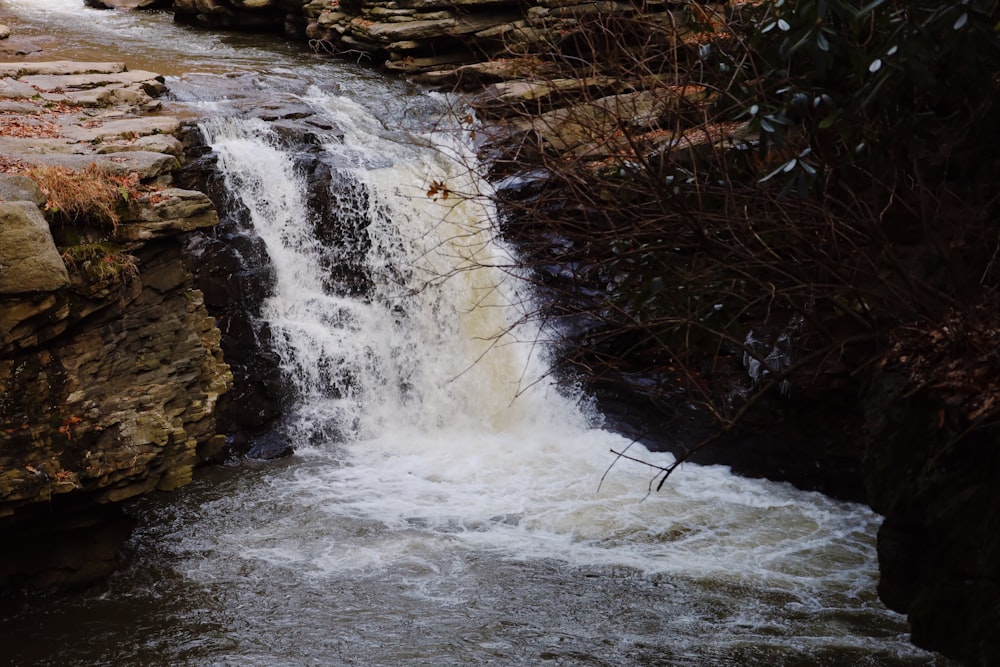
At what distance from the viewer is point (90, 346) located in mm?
7270

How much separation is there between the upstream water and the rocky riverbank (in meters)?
0.81

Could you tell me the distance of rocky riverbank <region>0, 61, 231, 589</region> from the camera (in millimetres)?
6680

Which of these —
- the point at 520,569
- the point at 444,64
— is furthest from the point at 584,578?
the point at 444,64

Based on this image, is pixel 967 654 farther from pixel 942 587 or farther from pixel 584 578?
pixel 584 578

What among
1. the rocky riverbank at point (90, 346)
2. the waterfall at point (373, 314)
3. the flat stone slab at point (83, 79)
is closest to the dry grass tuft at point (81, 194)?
the rocky riverbank at point (90, 346)

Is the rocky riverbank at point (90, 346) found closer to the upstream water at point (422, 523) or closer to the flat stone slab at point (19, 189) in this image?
the flat stone slab at point (19, 189)

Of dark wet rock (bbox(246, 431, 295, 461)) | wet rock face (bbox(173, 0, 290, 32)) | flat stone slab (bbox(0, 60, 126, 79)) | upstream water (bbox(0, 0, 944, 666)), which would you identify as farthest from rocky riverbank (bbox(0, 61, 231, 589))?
wet rock face (bbox(173, 0, 290, 32))

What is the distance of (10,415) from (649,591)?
4780 mm

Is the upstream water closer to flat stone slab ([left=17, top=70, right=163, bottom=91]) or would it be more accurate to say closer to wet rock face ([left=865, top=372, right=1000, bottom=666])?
flat stone slab ([left=17, top=70, right=163, bottom=91])

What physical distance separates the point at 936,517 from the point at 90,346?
5.82 meters

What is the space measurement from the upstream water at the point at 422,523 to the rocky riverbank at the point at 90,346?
81cm

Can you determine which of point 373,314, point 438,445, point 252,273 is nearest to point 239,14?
point 252,273

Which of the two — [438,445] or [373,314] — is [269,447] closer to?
[438,445]

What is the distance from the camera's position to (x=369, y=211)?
1170cm
